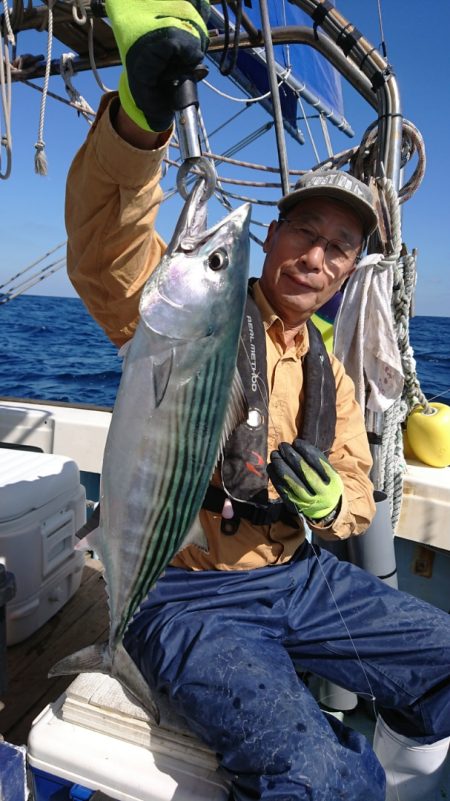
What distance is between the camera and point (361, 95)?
3.75m

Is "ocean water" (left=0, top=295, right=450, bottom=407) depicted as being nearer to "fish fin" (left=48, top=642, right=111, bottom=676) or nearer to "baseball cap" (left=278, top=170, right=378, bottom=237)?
"baseball cap" (left=278, top=170, right=378, bottom=237)

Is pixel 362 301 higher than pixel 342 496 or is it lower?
higher

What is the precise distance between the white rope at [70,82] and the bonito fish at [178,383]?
397 centimetres

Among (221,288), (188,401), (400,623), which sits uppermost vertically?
(221,288)

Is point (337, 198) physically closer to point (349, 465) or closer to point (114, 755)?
point (349, 465)

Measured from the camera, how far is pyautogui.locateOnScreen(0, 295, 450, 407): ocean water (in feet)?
33.9

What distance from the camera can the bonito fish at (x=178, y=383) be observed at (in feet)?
4.80

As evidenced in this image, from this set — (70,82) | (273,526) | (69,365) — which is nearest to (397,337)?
(273,526)

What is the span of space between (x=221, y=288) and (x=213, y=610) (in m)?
1.26

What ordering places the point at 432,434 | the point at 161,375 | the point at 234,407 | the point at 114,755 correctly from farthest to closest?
the point at 432,434 < the point at 114,755 < the point at 234,407 < the point at 161,375

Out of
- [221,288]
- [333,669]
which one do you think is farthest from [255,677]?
[221,288]

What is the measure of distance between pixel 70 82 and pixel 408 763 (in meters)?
5.57

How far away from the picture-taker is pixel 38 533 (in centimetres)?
260

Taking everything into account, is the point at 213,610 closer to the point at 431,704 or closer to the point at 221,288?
the point at 431,704
